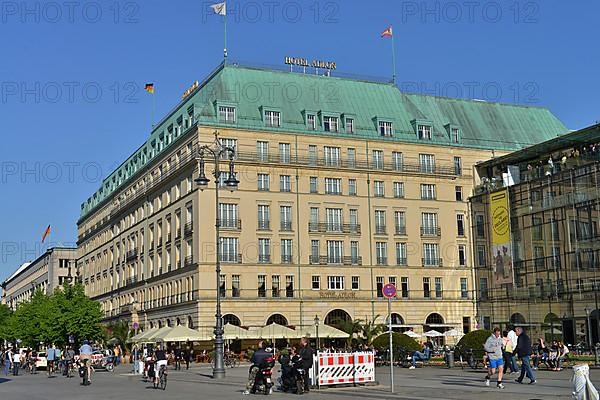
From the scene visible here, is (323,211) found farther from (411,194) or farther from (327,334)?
(327,334)

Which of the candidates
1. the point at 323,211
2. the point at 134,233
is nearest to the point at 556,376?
the point at 323,211

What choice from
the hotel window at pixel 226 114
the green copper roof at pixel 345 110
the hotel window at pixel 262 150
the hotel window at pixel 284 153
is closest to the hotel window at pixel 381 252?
the green copper roof at pixel 345 110

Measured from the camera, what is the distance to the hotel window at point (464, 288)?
81.8m

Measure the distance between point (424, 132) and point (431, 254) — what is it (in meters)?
12.3

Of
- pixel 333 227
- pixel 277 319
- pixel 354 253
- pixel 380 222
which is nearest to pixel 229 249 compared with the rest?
pixel 277 319

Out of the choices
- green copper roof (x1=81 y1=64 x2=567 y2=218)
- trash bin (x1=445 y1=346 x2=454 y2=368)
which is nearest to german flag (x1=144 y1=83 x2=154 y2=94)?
green copper roof (x1=81 y1=64 x2=567 y2=218)

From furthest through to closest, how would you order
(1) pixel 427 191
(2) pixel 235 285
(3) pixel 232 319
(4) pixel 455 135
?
(4) pixel 455 135 < (1) pixel 427 191 < (2) pixel 235 285 < (3) pixel 232 319

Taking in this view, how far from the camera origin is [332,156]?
7812 centimetres

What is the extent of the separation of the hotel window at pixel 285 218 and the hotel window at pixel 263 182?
91.4 inches

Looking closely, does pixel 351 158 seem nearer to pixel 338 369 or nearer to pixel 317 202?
pixel 317 202

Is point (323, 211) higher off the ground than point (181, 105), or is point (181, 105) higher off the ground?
point (181, 105)

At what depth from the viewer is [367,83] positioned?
278 ft

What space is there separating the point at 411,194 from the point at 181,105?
81.9 ft

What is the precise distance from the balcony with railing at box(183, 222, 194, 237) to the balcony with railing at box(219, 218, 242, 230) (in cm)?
329
